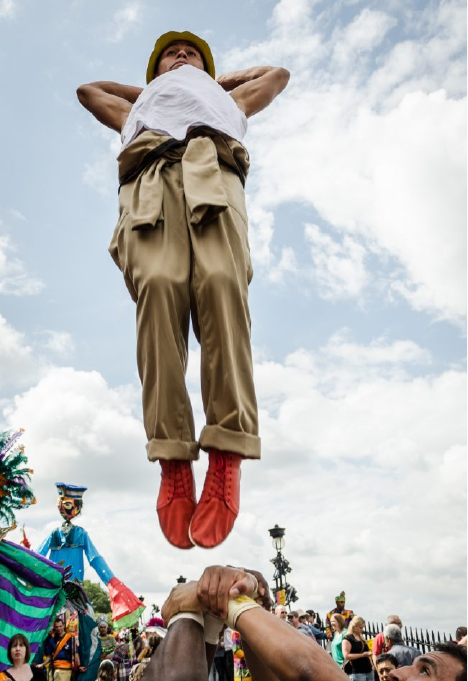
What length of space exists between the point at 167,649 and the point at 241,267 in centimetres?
181

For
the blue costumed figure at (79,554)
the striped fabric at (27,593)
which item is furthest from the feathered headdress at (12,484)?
the blue costumed figure at (79,554)

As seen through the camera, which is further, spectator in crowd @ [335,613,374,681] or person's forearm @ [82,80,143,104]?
spectator in crowd @ [335,613,374,681]

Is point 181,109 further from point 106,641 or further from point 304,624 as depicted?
point 106,641

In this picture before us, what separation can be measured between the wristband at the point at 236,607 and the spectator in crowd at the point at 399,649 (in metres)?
5.07

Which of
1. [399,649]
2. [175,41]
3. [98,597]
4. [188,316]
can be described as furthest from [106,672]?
[98,597]

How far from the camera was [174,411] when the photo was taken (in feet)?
9.42

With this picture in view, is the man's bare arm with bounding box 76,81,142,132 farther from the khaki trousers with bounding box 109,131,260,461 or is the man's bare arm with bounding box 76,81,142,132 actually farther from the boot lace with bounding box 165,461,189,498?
the boot lace with bounding box 165,461,189,498

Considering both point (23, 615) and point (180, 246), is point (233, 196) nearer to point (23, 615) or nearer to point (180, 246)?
point (180, 246)

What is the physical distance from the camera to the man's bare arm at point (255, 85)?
12.0ft

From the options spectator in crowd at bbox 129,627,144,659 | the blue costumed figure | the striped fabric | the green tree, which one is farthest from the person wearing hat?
the green tree

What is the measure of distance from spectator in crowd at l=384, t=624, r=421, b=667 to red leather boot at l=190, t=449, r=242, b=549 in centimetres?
434

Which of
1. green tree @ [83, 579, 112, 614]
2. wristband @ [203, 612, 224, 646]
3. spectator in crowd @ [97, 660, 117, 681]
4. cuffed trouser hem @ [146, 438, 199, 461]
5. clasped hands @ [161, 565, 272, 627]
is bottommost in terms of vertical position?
wristband @ [203, 612, 224, 646]

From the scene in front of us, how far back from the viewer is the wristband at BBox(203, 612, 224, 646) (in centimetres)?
193

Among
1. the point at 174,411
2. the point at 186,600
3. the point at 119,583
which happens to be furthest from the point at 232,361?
the point at 119,583
